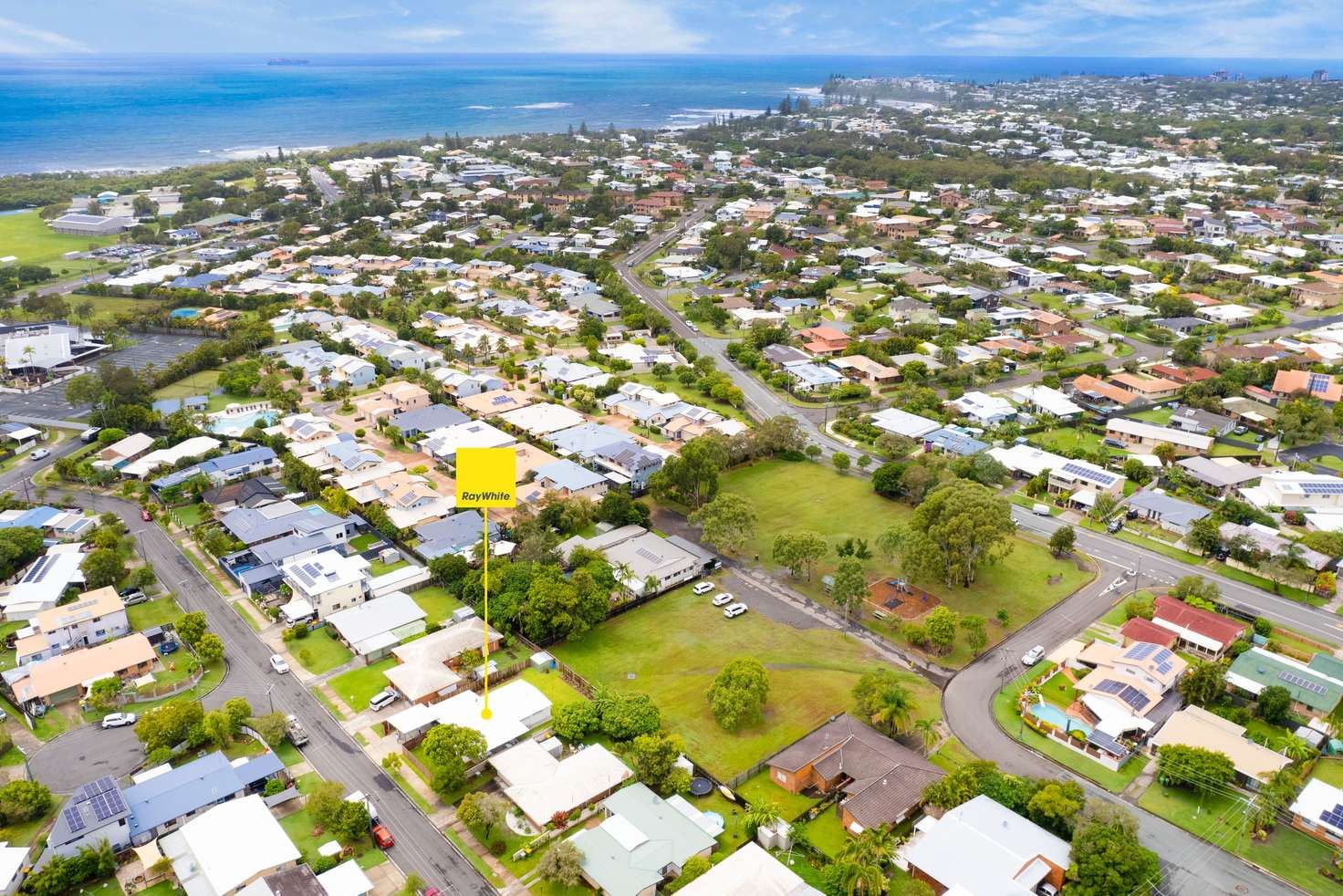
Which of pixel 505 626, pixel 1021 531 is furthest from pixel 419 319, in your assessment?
pixel 1021 531

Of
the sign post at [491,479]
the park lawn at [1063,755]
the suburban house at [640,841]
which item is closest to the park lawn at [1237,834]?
the park lawn at [1063,755]

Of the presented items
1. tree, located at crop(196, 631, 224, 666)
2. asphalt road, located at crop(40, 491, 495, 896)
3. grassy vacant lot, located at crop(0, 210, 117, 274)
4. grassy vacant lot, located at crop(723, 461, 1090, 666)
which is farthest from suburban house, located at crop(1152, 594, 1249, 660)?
grassy vacant lot, located at crop(0, 210, 117, 274)

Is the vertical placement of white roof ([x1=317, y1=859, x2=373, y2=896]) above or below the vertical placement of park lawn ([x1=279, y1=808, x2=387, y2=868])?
above

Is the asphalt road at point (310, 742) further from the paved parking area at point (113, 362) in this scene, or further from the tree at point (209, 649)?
the paved parking area at point (113, 362)

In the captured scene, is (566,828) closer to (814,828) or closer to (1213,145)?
(814,828)

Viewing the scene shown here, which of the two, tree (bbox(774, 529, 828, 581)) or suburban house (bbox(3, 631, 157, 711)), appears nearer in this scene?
suburban house (bbox(3, 631, 157, 711))

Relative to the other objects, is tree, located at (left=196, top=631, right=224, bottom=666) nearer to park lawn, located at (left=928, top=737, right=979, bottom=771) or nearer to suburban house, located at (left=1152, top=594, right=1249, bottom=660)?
park lawn, located at (left=928, top=737, right=979, bottom=771)
